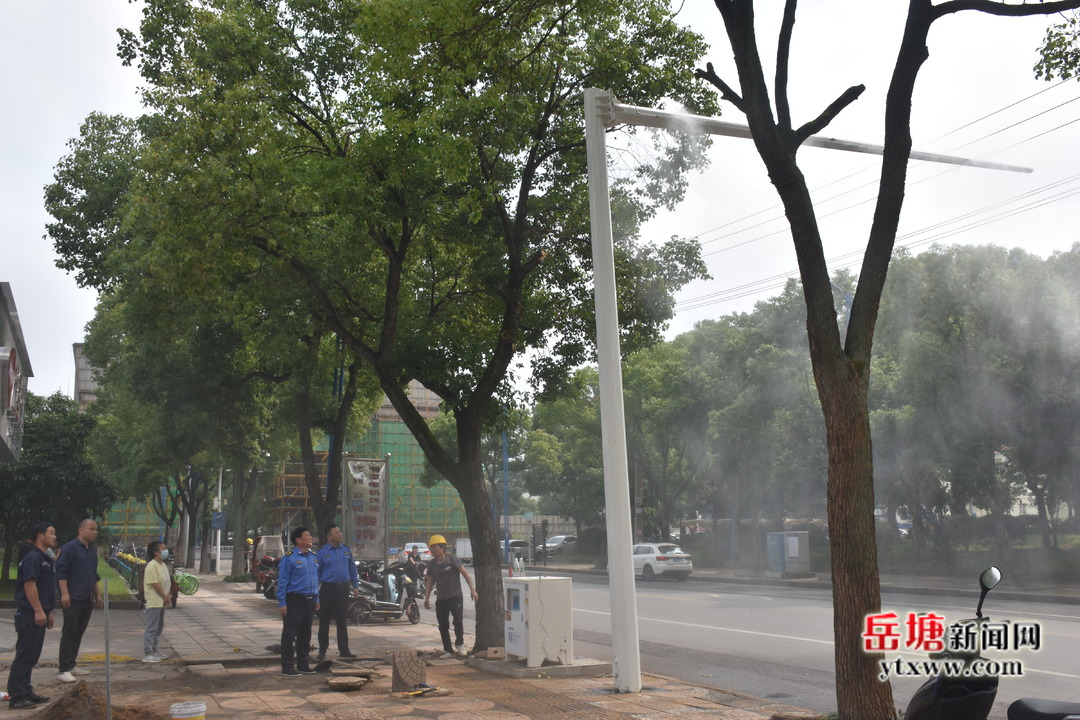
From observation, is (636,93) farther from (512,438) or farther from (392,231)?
(512,438)

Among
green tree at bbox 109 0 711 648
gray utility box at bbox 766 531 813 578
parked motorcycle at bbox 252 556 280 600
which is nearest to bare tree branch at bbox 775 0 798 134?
green tree at bbox 109 0 711 648

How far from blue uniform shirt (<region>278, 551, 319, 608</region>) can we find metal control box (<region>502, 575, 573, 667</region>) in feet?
8.57

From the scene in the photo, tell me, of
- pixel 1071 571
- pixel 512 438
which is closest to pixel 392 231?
pixel 1071 571

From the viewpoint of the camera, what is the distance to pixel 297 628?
11.5m

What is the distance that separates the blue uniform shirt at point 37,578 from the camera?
31.7 feet

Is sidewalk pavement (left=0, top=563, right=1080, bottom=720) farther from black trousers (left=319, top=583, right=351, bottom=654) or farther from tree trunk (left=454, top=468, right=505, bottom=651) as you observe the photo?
tree trunk (left=454, top=468, right=505, bottom=651)

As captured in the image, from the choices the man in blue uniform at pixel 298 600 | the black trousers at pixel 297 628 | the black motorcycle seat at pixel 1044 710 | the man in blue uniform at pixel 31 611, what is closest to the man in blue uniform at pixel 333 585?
the man in blue uniform at pixel 298 600

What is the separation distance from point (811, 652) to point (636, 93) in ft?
27.5

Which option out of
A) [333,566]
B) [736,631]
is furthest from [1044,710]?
[736,631]

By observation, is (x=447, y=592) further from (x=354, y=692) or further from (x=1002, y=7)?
(x=1002, y=7)

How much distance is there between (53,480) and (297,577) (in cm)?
2283

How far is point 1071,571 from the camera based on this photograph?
26.2 meters

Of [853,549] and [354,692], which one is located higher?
[853,549]

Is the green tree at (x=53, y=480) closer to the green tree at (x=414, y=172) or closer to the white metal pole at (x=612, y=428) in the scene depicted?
the green tree at (x=414, y=172)
